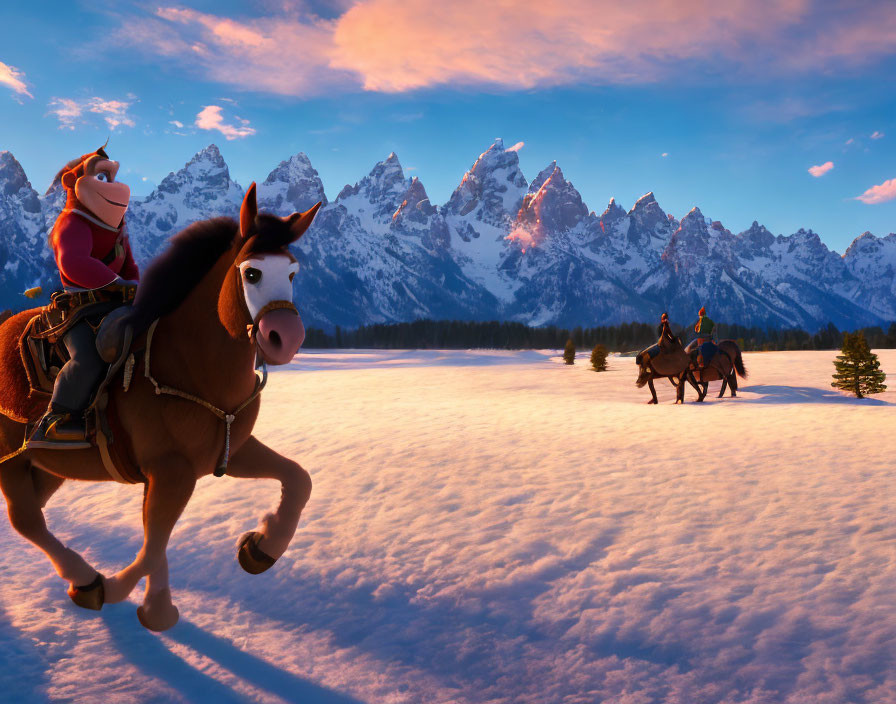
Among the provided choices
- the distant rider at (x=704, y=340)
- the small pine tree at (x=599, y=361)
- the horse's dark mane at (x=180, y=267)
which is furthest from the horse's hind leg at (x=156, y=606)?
the small pine tree at (x=599, y=361)

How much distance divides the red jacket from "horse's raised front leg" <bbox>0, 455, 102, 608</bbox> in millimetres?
1504

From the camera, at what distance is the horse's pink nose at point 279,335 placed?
2939 mm

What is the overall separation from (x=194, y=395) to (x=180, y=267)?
0.84 m

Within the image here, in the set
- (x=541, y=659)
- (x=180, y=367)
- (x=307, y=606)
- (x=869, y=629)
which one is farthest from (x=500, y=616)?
(x=180, y=367)

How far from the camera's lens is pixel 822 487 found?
6.80m

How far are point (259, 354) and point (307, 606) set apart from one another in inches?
98.5

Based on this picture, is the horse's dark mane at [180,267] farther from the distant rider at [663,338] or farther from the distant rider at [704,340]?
the distant rider at [704,340]

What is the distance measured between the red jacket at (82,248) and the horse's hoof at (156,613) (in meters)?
2.17

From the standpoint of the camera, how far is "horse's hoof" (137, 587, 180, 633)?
3846 mm

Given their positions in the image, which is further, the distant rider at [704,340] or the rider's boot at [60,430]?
the distant rider at [704,340]

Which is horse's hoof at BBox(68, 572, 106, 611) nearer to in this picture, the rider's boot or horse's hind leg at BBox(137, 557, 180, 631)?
horse's hind leg at BBox(137, 557, 180, 631)

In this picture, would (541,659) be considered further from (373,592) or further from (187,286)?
(187,286)

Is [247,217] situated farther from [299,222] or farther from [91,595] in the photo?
[91,595]

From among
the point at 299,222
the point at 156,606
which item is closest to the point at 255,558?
the point at 156,606
